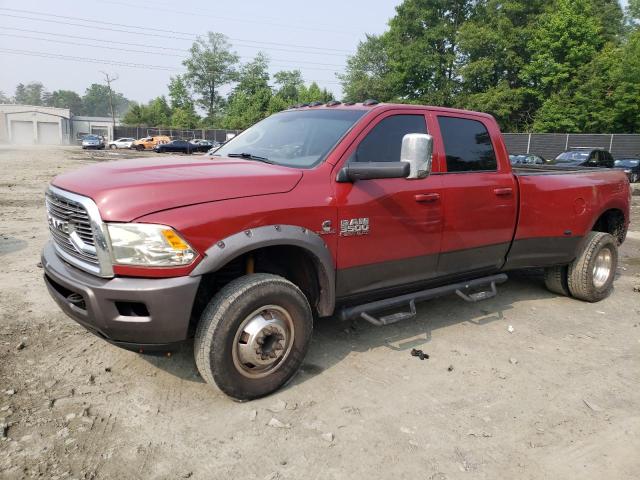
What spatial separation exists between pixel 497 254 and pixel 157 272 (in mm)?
3182

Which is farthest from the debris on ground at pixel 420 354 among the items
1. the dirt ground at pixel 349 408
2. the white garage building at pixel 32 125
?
the white garage building at pixel 32 125

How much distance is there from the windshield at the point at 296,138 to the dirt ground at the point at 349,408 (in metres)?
1.56

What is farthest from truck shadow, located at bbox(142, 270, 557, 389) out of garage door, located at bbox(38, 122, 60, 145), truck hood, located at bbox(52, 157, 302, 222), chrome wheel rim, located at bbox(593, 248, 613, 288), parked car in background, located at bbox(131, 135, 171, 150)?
garage door, located at bbox(38, 122, 60, 145)

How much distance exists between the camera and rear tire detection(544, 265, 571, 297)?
559 centimetres

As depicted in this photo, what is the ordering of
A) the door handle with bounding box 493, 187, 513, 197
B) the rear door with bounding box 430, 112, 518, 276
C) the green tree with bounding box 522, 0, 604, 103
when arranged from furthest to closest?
the green tree with bounding box 522, 0, 604, 103 < the door handle with bounding box 493, 187, 513, 197 < the rear door with bounding box 430, 112, 518, 276

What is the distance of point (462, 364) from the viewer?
3.93 meters

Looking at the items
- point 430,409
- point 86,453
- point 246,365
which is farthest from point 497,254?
point 86,453

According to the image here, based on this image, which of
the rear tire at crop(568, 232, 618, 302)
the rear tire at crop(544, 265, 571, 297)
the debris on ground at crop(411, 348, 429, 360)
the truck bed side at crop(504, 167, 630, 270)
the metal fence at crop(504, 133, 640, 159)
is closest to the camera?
the debris on ground at crop(411, 348, 429, 360)

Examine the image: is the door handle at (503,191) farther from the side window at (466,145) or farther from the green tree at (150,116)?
the green tree at (150,116)

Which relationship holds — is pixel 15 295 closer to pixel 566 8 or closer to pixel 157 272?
pixel 157 272

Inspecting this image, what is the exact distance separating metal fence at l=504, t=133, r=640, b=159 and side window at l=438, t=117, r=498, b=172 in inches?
1158

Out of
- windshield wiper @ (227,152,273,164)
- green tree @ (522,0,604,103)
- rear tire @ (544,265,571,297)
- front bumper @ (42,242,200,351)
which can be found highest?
green tree @ (522,0,604,103)

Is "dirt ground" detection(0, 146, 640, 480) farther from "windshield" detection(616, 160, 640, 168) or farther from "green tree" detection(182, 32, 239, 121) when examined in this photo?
"green tree" detection(182, 32, 239, 121)

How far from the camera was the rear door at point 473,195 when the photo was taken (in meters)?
4.23
